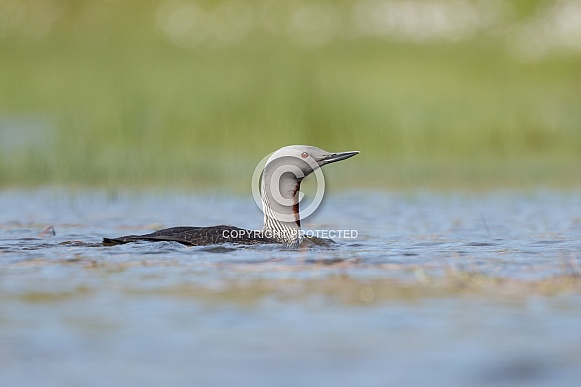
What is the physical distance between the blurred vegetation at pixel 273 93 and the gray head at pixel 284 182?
387 cm

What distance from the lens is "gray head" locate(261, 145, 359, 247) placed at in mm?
8648

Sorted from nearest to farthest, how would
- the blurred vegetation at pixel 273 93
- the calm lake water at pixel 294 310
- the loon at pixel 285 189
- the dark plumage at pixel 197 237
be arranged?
the calm lake water at pixel 294 310
the dark plumage at pixel 197 237
the loon at pixel 285 189
the blurred vegetation at pixel 273 93

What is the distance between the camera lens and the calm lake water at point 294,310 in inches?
173

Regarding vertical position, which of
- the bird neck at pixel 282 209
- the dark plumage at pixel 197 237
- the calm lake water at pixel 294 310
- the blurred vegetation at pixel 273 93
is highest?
the blurred vegetation at pixel 273 93

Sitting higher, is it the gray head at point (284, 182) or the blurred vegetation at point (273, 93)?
the blurred vegetation at point (273, 93)

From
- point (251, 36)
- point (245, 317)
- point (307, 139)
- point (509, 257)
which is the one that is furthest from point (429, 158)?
point (251, 36)

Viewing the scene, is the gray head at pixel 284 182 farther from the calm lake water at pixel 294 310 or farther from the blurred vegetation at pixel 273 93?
the blurred vegetation at pixel 273 93

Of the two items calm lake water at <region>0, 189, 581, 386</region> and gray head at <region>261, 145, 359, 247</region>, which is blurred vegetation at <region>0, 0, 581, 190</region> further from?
calm lake water at <region>0, 189, 581, 386</region>

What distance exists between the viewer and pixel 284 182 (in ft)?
28.4

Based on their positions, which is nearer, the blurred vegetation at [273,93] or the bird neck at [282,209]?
the bird neck at [282,209]

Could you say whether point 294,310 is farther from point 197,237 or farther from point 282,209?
point 282,209

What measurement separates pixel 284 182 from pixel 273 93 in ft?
23.9

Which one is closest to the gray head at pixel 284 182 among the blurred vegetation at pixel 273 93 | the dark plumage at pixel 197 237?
the dark plumage at pixel 197 237

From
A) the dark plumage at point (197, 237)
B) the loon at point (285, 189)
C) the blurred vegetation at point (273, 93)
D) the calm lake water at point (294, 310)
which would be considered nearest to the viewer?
the calm lake water at point (294, 310)
